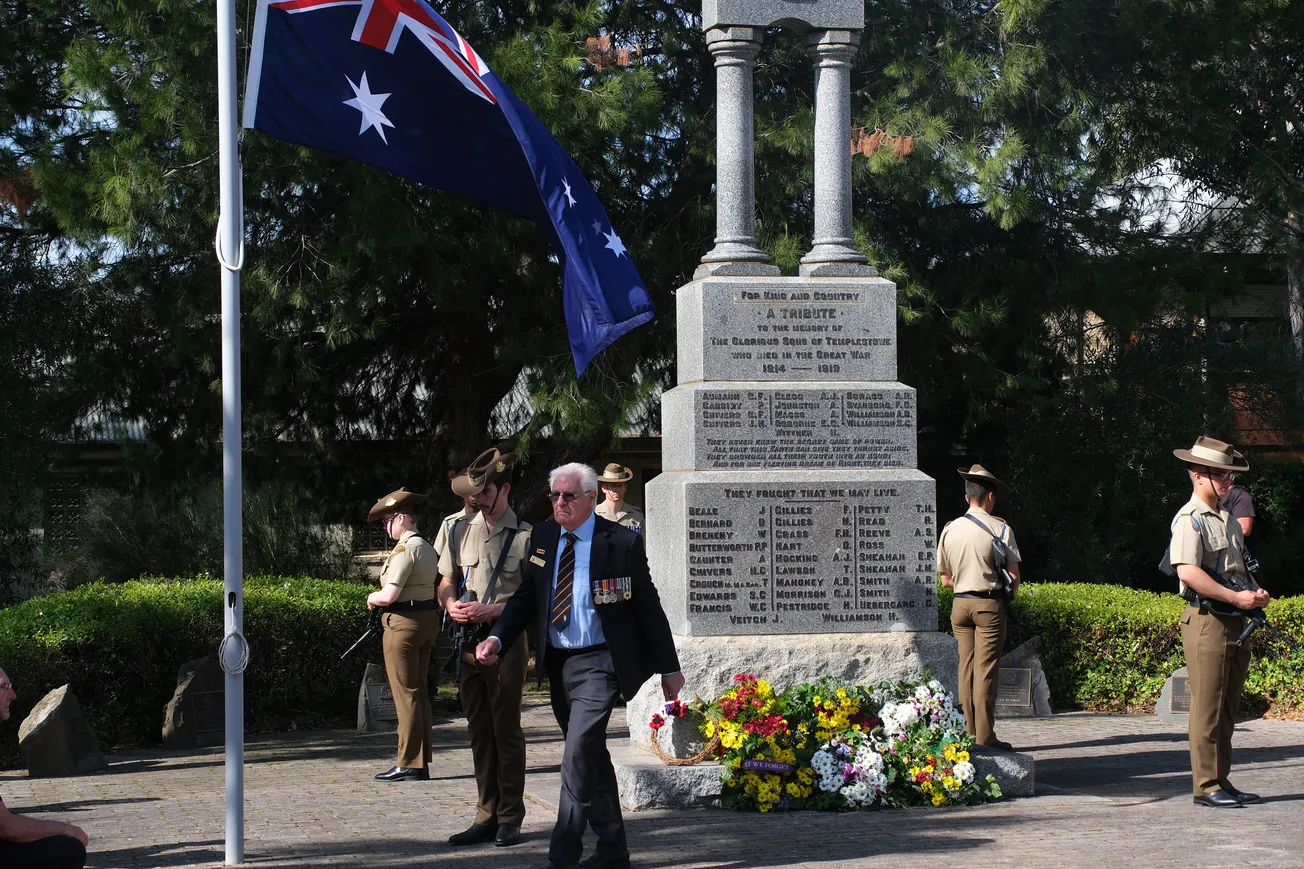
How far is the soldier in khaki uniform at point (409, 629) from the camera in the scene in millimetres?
10234

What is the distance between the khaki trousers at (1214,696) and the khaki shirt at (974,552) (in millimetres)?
2202

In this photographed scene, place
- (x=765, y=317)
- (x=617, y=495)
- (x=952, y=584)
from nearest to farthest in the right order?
(x=765, y=317) < (x=952, y=584) < (x=617, y=495)

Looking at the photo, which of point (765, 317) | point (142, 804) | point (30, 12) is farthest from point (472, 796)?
point (30, 12)

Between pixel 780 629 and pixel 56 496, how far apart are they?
1357cm

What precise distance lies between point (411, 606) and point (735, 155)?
12.2 feet

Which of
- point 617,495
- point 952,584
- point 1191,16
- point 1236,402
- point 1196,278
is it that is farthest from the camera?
point 1236,402

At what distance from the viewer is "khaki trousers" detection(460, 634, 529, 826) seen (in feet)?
26.3

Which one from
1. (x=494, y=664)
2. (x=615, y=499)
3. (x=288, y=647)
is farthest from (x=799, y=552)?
(x=288, y=647)

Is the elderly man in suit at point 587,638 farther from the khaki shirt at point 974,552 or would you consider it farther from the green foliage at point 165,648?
the green foliage at point 165,648

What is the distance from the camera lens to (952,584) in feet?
36.9

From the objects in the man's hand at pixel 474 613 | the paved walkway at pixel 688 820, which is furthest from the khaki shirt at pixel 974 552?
the man's hand at pixel 474 613

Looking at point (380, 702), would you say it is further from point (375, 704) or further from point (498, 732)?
point (498, 732)

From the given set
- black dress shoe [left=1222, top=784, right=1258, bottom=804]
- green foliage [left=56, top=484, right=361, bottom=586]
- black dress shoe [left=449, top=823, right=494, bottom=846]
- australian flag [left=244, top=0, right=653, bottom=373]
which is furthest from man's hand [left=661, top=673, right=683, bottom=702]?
green foliage [left=56, top=484, right=361, bottom=586]

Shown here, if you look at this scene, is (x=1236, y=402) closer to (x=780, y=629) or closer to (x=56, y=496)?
(x=780, y=629)
